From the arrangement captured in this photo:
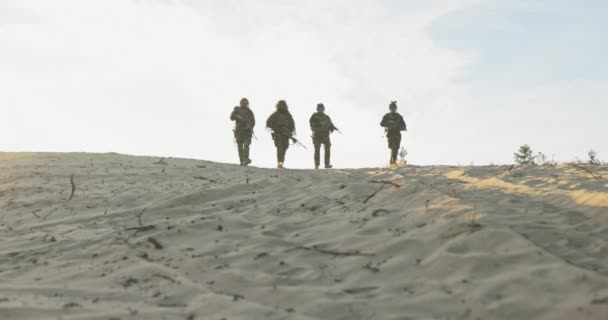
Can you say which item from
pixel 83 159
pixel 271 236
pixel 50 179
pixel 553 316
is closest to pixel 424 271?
pixel 553 316

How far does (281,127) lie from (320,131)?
1.16 metres

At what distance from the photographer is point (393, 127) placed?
47.6 feet

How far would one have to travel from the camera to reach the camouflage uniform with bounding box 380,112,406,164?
14.5 metres

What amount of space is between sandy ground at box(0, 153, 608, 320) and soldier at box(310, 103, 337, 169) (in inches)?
294

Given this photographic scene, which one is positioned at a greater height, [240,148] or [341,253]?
[240,148]

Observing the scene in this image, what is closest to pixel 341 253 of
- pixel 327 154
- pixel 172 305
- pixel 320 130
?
pixel 172 305

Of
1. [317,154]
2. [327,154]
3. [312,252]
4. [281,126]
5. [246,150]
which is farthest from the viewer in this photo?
[327,154]

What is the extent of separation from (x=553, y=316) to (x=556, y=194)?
10.9 ft

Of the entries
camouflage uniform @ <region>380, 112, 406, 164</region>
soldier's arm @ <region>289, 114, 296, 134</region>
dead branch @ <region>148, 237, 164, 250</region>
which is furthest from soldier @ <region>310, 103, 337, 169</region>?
dead branch @ <region>148, 237, 164, 250</region>

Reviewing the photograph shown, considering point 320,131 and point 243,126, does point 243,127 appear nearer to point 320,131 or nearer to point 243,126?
point 243,126

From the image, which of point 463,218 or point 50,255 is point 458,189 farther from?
point 50,255

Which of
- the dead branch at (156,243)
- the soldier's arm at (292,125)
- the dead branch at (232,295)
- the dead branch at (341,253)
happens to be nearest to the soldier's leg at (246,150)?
the soldier's arm at (292,125)

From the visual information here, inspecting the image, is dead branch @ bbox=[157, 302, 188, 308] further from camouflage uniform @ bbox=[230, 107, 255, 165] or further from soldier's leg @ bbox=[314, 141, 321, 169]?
soldier's leg @ bbox=[314, 141, 321, 169]

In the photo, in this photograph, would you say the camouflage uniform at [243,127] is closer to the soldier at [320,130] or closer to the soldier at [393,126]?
the soldier at [320,130]
